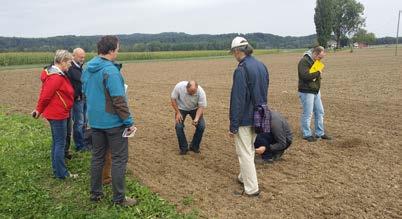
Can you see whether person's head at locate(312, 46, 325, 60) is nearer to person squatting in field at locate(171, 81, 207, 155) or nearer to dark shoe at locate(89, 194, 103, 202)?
person squatting in field at locate(171, 81, 207, 155)

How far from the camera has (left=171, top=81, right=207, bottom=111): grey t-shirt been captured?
7250mm

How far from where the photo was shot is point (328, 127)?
354 inches

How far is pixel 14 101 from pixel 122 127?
12017 mm

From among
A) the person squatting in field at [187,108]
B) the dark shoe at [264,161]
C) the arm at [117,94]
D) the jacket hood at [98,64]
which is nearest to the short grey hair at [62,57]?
the jacket hood at [98,64]

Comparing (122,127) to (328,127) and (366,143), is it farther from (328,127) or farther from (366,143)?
(328,127)

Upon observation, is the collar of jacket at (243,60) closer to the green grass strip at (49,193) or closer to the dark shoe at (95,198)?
the green grass strip at (49,193)

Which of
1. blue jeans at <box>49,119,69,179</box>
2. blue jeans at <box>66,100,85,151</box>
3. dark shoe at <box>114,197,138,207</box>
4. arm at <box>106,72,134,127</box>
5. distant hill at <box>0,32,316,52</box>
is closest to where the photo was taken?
arm at <box>106,72,134,127</box>

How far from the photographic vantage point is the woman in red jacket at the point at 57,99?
19.1 ft

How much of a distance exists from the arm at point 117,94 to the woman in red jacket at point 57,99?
1479mm

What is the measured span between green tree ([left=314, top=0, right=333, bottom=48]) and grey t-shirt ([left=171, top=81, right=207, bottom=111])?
3248 inches

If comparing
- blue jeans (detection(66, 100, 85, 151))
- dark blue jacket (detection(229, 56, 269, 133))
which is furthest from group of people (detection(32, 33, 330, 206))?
blue jeans (detection(66, 100, 85, 151))

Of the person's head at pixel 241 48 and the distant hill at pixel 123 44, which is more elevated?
the distant hill at pixel 123 44

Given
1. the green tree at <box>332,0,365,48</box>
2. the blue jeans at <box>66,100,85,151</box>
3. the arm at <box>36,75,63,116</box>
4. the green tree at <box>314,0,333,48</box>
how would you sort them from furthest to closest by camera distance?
the green tree at <box>332,0,365,48</box>, the green tree at <box>314,0,333,48</box>, the blue jeans at <box>66,100,85,151</box>, the arm at <box>36,75,63,116</box>

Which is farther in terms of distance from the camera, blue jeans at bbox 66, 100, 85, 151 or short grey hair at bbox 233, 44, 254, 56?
blue jeans at bbox 66, 100, 85, 151
